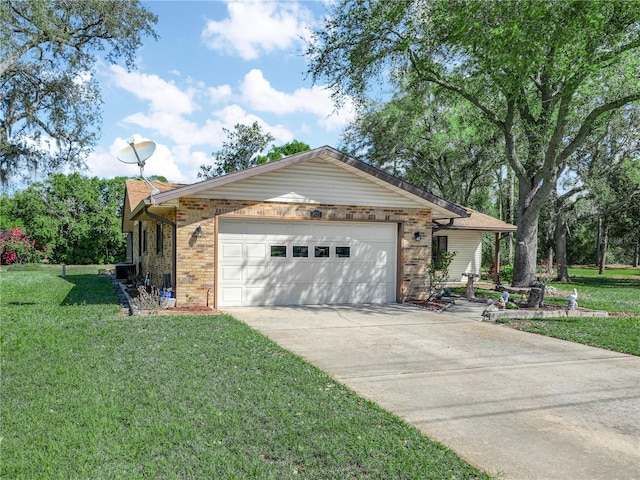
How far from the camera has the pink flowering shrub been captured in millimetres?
28719

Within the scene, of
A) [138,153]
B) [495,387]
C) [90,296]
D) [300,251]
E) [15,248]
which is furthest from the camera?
[15,248]

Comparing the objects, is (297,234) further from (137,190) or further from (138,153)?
(137,190)

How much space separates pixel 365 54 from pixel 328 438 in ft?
43.6

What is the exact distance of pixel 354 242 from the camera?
1323 cm

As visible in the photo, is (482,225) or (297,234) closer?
(297,234)

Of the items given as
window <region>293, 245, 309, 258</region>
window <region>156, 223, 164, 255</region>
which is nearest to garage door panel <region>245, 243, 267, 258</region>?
window <region>293, 245, 309, 258</region>

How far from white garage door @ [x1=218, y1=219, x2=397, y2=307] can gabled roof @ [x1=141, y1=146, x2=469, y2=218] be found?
1.07 metres

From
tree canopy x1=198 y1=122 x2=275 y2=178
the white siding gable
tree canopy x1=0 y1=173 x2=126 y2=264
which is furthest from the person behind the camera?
tree canopy x1=198 y1=122 x2=275 y2=178

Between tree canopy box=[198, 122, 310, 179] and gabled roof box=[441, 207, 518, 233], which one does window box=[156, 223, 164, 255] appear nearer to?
gabled roof box=[441, 207, 518, 233]

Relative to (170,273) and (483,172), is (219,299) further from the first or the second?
(483,172)

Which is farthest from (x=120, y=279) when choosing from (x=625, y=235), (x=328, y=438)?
(x=625, y=235)

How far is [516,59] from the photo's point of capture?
1180 centimetres

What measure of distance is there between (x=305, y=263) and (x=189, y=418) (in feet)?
27.8

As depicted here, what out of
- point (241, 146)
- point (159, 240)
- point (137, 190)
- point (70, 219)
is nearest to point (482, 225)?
point (159, 240)
